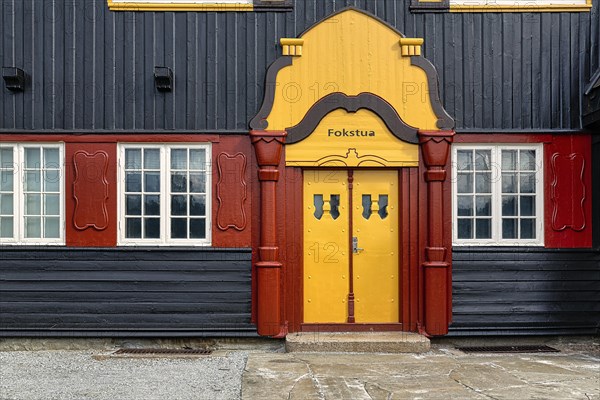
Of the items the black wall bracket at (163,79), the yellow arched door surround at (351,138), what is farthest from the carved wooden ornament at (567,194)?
the black wall bracket at (163,79)

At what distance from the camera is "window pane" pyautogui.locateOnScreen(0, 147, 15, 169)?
791 centimetres

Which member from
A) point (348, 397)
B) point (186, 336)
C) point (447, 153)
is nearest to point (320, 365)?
point (348, 397)

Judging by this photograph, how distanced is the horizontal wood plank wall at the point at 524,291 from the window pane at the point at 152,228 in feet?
12.8

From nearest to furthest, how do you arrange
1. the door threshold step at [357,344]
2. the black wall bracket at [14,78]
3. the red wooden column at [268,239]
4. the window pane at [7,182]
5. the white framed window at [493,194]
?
the door threshold step at [357,344], the black wall bracket at [14,78], the red wooden column at [268,239], the window pane at [7,182], the white framed window at [493,194]

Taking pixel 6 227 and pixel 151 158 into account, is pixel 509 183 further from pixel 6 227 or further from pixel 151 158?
pixel 6 227

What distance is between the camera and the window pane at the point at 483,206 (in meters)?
8.02

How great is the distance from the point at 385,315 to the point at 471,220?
5.54 feet

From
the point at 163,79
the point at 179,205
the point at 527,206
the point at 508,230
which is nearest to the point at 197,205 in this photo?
the point at 179,205

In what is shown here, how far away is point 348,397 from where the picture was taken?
5734 millimetres

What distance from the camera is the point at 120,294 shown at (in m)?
7.84

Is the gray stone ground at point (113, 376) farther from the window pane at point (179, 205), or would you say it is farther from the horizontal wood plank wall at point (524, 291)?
the horizontal wood plank wall at point (524, 291)

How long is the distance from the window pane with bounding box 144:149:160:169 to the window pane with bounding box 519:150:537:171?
476cm

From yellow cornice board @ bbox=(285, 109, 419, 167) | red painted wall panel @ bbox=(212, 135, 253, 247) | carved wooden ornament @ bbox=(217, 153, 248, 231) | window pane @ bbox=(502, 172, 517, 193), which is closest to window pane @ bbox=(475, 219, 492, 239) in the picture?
window pane @ bbox=(502, 172, 517, 193)

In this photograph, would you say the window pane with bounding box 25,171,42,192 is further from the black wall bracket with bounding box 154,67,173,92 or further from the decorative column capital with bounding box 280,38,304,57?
the decorative column capital with bounding box 280,38,304,57
